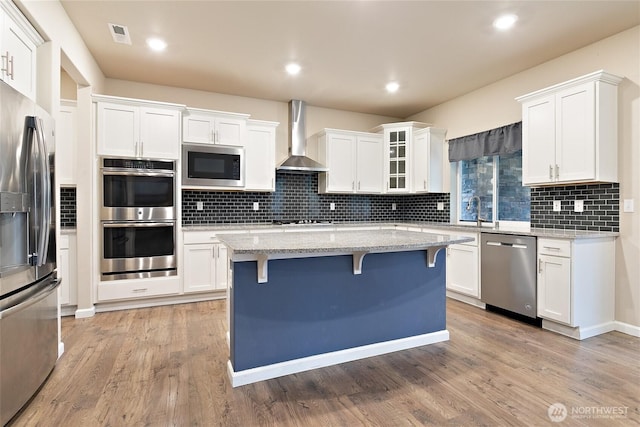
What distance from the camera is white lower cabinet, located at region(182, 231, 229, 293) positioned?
12.8ft

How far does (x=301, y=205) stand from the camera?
5105mm

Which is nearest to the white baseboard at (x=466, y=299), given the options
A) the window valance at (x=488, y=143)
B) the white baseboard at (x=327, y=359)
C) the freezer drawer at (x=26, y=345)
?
the white baseboard at (x=327, y=359)

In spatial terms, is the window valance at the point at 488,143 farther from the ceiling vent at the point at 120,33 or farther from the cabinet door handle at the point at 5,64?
the cabinet door handle at the point at 5,64

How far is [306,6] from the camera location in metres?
2.62

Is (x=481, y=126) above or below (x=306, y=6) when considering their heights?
below

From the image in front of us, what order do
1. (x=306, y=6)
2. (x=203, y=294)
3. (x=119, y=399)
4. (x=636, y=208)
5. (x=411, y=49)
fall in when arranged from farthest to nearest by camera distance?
(x=203, y=294)
(x=411, y=49)
(x=636, y=208)
(x=306, y=6)
(x=119, y=399)

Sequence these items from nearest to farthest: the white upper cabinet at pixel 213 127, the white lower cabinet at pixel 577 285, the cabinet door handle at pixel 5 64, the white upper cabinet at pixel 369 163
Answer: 1. the cabinet door handle at pixel 5 64
2. the white lower cabinet at pixel 577 285
3. the white upper cabinet at pixel 213 127
4. the white upper cabinet at pixel 369 163

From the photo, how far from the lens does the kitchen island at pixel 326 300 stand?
212cm

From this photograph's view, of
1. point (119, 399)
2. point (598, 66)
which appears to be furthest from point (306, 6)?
point (119, 399)

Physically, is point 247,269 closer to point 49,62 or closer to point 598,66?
point 49,62

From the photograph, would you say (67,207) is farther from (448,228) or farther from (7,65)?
(448,228)

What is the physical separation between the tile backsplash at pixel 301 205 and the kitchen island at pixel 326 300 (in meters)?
2.20

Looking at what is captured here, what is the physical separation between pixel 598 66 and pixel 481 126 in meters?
1.33

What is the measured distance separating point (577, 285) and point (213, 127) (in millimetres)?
4118
